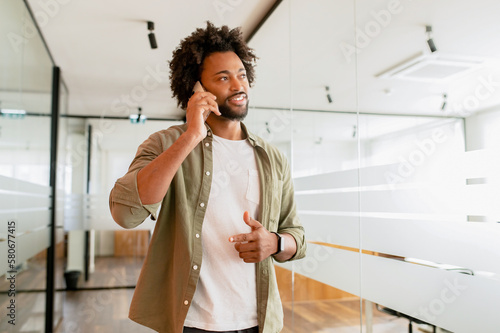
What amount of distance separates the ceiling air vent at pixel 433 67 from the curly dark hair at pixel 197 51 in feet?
2.04

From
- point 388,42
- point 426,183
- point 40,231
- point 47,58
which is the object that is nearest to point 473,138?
point 426,183

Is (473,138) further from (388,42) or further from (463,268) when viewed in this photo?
(388,42)

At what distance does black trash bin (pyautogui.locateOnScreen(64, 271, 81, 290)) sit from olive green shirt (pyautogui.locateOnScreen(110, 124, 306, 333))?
5757 mm

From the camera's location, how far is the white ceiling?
137cm

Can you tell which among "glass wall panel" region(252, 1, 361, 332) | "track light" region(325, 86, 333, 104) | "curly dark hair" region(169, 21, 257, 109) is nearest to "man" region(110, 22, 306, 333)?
"curly dark hair" region(169, 21, 257, 109)

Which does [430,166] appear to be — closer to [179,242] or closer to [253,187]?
[253,187]

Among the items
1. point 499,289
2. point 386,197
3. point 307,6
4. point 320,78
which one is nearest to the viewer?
point 499,289

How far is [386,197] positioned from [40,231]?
3043 millimetres

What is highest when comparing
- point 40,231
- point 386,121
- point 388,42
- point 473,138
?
point 388,42

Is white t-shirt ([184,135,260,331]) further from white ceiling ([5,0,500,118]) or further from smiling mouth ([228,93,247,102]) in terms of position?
white ceiling ([5,0,500,118])

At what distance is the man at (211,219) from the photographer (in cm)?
109

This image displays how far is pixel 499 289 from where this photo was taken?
3.84ft

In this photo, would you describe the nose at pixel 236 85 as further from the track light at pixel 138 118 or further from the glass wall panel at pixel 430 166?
the track light at pixel 138 118

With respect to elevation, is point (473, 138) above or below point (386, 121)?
below
